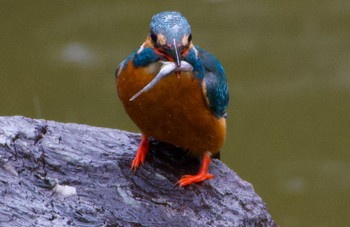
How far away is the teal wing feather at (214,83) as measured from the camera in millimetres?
4172

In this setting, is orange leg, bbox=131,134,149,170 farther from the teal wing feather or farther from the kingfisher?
the teal wing feather

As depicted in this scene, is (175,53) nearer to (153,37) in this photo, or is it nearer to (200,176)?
(153,37)

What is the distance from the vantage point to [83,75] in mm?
8820

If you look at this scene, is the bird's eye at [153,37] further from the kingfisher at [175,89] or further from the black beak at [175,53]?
the black beak at [175,53]

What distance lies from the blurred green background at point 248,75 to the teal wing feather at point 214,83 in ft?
12.5

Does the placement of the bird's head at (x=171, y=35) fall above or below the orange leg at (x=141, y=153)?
above

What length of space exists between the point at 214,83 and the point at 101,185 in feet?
2.46

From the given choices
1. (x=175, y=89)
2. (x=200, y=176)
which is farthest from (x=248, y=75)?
(x=175, y=89)

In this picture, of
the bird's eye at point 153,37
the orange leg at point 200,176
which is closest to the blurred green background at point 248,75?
the orange leg at point 200,176

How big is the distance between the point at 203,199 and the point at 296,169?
4171 millimetres

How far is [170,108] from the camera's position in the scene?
4.08m

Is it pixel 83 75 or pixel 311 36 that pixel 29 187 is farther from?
pixel 311 36

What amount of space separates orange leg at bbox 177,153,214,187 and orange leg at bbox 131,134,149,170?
0.23m

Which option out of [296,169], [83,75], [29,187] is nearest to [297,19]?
[296,169]
